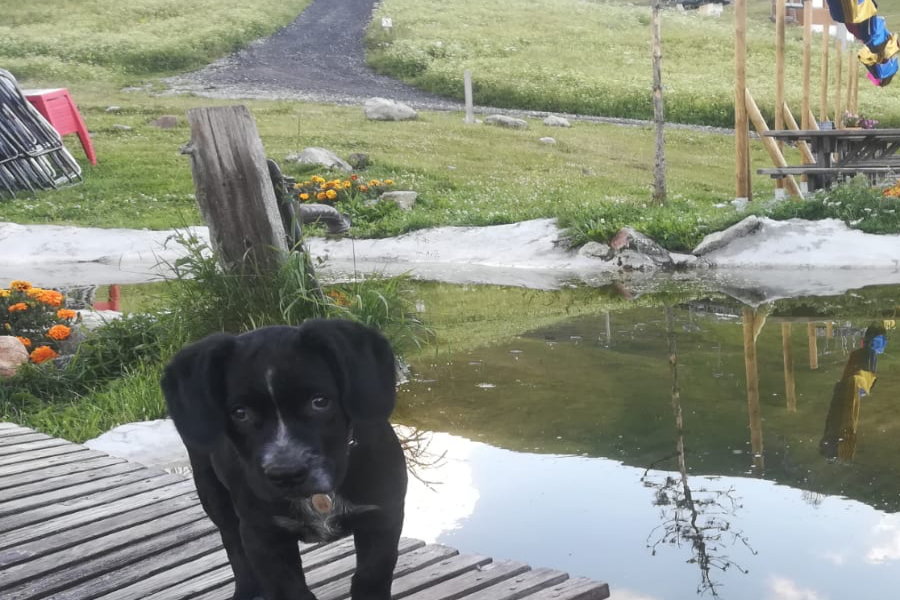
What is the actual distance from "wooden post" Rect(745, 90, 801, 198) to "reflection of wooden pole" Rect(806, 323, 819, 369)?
7.17 metres

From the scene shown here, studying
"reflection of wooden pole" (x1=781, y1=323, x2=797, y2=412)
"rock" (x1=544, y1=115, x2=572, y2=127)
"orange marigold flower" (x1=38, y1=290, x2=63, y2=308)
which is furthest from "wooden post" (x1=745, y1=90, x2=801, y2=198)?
"rock" (x1=544, y1=115, x2=572, y2=127)

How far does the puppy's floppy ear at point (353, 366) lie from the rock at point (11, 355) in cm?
621

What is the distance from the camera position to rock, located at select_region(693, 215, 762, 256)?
1384 cm

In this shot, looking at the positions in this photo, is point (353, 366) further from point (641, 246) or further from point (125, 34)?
point (125, 34)

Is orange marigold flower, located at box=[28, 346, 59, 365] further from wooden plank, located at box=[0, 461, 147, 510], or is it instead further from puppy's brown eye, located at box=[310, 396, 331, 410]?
puppy's brown eye, located at box=[310, 396, 331, 410]

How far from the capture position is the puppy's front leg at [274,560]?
3.12 meters

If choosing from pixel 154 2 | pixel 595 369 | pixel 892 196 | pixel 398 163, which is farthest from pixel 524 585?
pixel 154 2

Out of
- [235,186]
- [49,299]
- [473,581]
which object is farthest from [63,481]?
[49,299]

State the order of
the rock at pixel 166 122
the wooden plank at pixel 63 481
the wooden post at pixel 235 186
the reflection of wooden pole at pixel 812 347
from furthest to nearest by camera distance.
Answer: the rock at pixel 166 122, the reflection of wooden pole at pixel 812 347, the wooden post at pixel 235 186, the wooden plank at pixel 63 481

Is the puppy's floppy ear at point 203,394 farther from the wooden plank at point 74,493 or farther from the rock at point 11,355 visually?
the rock at point 11,355

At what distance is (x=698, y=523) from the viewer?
5465mm

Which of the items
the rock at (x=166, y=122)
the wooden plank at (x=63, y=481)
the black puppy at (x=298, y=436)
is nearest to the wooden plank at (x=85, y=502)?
the wooden plank at (x=63, y=481)

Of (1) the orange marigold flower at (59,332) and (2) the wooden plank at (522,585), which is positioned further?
(1) the orange marigold flower at (59,332)

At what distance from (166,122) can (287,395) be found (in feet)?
92.1
